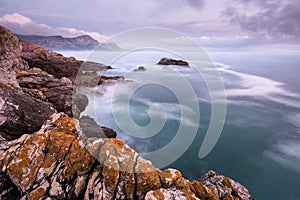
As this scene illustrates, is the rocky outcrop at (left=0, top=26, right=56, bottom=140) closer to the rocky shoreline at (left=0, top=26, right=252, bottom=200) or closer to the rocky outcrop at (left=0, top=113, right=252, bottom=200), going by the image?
the rocky shoreline at (left=0, top=26, right=252, bottom=200)

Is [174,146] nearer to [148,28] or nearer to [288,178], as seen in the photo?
[288,178]

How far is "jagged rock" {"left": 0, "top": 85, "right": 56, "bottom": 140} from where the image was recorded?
401 inches

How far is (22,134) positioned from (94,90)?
43.6m

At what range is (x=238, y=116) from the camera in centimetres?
4100

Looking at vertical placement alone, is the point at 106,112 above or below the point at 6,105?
below

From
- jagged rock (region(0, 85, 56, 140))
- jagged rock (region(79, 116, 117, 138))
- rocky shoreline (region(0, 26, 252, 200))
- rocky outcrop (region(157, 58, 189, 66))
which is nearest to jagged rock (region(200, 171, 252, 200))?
rocky shoreline (region(0, 26, 252, 200))

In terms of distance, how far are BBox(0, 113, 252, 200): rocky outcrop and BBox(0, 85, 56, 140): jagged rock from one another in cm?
132

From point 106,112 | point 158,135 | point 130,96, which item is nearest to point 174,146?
point 158,135

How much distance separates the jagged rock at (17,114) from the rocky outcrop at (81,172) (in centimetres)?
132

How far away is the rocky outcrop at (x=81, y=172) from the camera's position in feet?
25.4

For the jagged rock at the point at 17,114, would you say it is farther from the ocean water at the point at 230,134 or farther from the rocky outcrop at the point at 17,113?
the ocean water at the point at 230,134

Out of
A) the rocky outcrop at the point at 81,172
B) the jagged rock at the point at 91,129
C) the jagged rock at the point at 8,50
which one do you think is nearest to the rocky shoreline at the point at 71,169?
the rocky outcrop at the point at 81,172

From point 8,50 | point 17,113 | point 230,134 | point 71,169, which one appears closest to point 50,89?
point 8,50

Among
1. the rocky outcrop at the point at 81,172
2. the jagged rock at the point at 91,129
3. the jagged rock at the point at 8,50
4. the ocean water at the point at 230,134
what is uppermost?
the jagged rock at the point at 8,50
